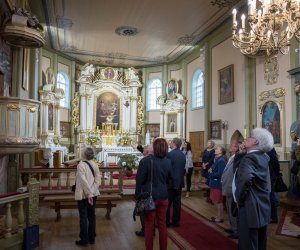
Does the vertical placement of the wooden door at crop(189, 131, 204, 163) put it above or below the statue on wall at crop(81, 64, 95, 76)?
below

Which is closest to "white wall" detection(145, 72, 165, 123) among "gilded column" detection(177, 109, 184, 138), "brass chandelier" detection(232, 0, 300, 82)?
"gilded column" detection(177, 109, 184, 138)

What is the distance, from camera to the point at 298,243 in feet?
15.9

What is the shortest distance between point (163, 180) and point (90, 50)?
44.7 feet

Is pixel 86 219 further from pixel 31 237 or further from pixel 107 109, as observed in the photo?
pixel 107 109

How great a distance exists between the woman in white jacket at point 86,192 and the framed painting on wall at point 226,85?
784 cm

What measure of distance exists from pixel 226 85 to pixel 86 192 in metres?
8.63

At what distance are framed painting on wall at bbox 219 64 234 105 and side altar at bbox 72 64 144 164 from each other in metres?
5.75

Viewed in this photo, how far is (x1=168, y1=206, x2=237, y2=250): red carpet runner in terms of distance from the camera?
4.75m

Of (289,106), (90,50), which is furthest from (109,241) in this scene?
(90,50)

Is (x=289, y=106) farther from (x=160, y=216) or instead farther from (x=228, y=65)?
(x=160, y=216)

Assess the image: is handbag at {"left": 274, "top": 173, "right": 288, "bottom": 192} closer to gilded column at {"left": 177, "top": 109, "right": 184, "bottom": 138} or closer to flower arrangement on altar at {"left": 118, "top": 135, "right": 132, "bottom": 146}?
flower arrangement on altar at {"left": 118, "top": 135, "right": 132, "bottom": 146}

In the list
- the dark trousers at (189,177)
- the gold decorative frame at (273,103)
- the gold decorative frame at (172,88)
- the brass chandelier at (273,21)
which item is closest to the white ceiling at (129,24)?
the gold decorative frame at (172,88)

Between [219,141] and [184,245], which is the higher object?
[219,141]

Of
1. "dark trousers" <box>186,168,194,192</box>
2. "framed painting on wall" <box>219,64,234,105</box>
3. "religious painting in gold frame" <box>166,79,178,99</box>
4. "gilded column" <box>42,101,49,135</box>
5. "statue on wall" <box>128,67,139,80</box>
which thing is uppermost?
"statue on wall" <box>128,67,139,80</box>
